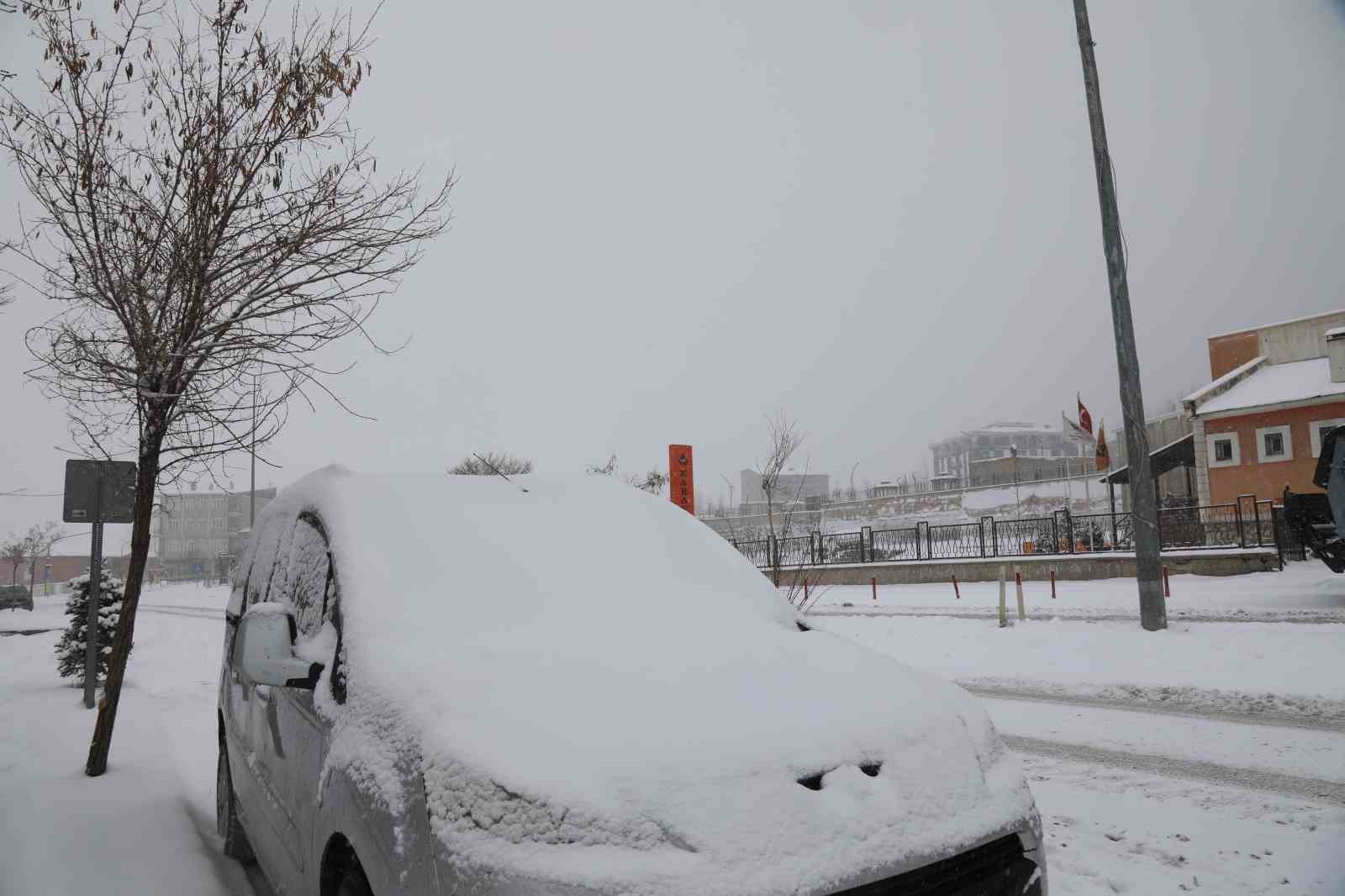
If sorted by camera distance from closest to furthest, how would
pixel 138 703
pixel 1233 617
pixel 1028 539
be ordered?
1. pixel 138 703
2. pixel 1233 617
3. pixel 1028 539

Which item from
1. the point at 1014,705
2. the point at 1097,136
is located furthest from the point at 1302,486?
the point at 1014,705

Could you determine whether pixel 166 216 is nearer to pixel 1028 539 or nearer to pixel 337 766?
pixel 337 766

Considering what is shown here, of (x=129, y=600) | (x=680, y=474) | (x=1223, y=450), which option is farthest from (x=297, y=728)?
(x=1223, y=450)

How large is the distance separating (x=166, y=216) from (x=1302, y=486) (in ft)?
114

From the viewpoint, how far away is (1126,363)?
12.5 metres

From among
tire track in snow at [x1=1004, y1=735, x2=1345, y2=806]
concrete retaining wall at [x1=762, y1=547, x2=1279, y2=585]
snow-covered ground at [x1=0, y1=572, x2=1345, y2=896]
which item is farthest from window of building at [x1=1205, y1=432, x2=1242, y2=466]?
tire track in snow at [x1=1004, y1=735, x2=1345, y2=806]

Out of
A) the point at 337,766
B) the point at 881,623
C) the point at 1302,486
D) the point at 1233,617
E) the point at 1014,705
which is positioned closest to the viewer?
the point at 337,766

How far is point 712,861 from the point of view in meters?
1.69

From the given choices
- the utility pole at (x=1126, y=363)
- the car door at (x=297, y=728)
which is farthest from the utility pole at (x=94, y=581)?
the utility pole at (x=1126, y=363)


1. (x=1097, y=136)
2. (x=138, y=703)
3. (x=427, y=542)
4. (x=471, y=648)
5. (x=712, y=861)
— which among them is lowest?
(x=138, y=703)

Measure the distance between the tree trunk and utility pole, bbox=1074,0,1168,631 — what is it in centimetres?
1236

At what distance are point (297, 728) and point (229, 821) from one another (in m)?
2.01

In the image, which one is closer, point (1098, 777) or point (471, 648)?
point (471, 648)

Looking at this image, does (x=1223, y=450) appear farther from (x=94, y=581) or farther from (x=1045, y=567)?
(x=94, y=581)
